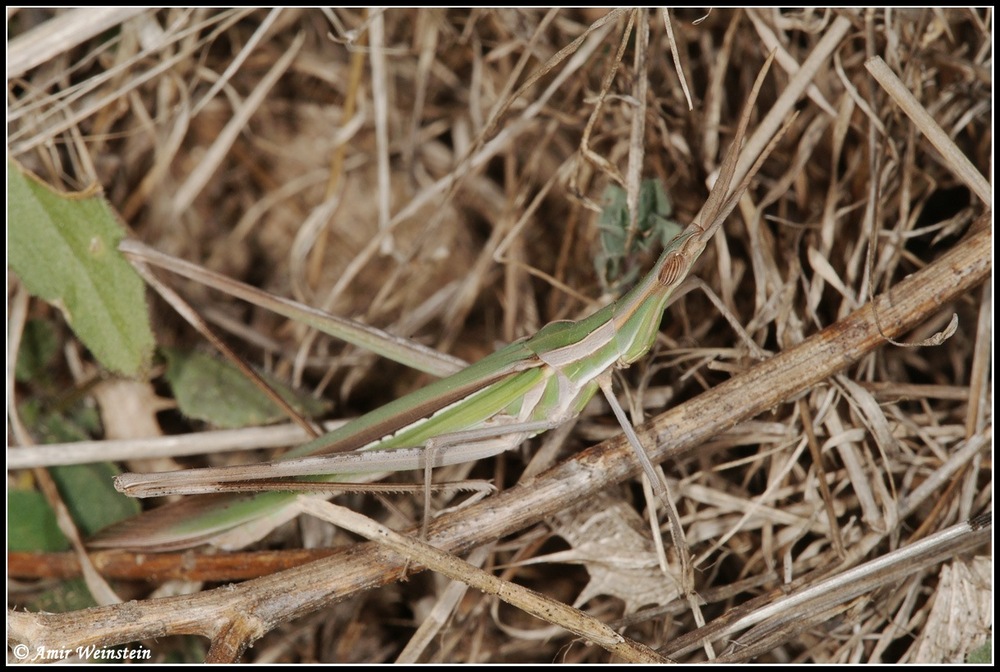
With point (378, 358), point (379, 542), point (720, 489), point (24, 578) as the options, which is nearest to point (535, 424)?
point (379, 542)

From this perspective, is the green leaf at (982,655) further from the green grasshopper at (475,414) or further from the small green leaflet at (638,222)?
the small green leaflet at (638,222)

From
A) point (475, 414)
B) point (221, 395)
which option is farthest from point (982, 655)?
point (221, 395)

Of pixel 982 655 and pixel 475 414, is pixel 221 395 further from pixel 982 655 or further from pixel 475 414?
pixel 982 655

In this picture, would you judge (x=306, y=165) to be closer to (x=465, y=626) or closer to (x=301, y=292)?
(x=301, y=292)

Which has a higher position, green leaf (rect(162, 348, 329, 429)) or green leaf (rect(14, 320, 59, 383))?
green leaf (rect(14, 320, 59, 383))

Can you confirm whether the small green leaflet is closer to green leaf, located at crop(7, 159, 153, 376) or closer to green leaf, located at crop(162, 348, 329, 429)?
green leaf, located at crop(162, 348, 329, 429)

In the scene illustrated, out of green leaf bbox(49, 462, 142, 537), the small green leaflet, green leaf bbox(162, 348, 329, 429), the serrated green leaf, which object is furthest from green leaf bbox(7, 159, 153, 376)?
the small green leaflet

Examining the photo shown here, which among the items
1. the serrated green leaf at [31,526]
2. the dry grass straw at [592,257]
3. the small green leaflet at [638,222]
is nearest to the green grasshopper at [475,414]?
the dry grass straw at [592,257]
